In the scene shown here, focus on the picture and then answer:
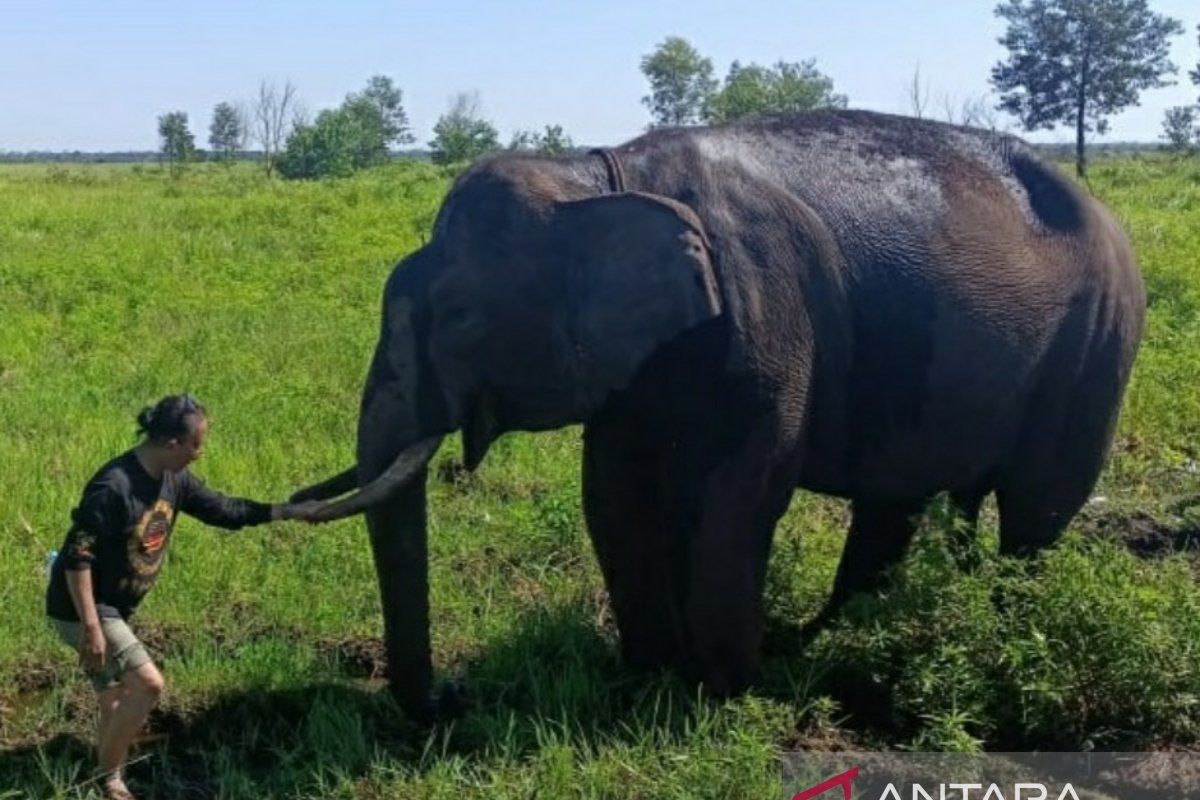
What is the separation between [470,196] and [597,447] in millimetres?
834

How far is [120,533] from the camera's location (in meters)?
3.76

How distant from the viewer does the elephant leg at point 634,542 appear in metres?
4.35

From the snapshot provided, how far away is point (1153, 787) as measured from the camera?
4.05 meters

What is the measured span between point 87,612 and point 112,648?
16cm

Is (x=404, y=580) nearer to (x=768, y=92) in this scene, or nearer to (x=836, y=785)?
(x=836, y=785)

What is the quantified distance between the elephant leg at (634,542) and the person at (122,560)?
0.95 meters

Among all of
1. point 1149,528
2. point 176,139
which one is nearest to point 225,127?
point 176,139

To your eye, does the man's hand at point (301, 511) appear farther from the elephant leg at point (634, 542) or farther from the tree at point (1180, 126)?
the tree at point (1180, 126)

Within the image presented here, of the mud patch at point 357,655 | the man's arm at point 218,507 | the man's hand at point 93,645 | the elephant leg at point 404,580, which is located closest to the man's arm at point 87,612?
the man's hand at point 93,645

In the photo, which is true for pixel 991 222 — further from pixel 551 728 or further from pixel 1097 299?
pixel 551 728

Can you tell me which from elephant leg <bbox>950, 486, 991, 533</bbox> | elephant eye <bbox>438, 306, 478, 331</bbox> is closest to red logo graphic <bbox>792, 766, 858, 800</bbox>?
elephant leg <bbox>950, 486, 991, 533</bbox>

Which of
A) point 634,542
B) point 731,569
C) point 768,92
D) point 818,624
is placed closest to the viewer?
point 731,569

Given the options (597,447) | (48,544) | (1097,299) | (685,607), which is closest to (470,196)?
(597,447)

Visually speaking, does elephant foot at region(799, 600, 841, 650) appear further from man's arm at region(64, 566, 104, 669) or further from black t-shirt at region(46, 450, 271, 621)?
man's arm at region(64, 566, 104, 669)
